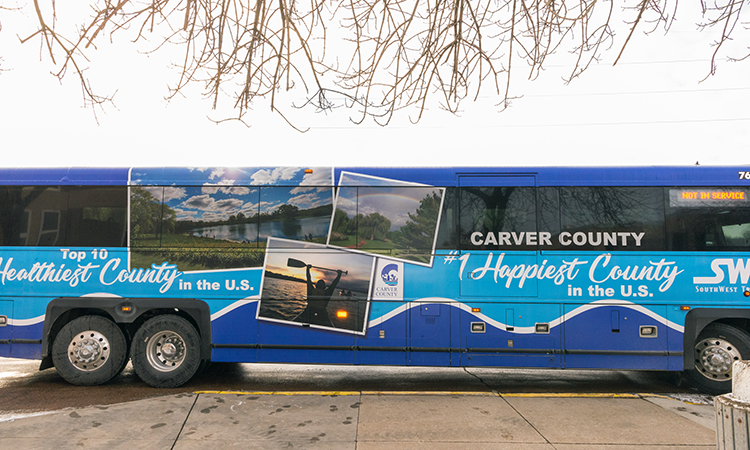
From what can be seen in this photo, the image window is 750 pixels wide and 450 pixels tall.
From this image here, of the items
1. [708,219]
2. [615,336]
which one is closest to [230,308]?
[615,336]

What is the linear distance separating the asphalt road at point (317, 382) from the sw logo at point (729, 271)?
1.70 metres

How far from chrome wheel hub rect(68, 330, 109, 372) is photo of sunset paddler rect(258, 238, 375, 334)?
2360mm

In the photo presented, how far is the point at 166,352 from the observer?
6656 millimetres

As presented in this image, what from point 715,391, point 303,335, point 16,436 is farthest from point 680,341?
point 16,436

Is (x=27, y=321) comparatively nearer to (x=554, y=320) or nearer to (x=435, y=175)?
(x=435, y=175)

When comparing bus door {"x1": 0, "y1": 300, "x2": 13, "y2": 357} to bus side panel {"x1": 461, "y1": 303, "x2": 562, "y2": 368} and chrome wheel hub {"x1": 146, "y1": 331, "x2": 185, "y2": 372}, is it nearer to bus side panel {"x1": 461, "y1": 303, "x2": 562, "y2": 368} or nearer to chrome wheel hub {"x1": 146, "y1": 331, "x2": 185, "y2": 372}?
chrome wheel hub {"x1": 146, "y1": 331, "x2": 185, "y2": 372}

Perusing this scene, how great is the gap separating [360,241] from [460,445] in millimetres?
3012

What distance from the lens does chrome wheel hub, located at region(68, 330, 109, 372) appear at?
21.7ft

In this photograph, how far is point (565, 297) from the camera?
20.9ft

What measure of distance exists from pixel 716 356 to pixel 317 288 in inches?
223

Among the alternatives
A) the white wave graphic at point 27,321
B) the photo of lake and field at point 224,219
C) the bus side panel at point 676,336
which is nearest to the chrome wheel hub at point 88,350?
the white wave graphic at point 27,321

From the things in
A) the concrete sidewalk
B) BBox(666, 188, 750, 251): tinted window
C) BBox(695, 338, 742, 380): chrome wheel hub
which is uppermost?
BBox(666, 188, 750, 251): tinted window

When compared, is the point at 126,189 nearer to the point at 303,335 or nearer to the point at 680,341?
the point at 303,335

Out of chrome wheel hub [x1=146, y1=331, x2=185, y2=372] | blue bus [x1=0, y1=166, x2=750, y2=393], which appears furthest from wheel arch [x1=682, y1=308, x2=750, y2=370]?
chrome wheel hub [x1=146, y1=331, x2=185, y2=372]
